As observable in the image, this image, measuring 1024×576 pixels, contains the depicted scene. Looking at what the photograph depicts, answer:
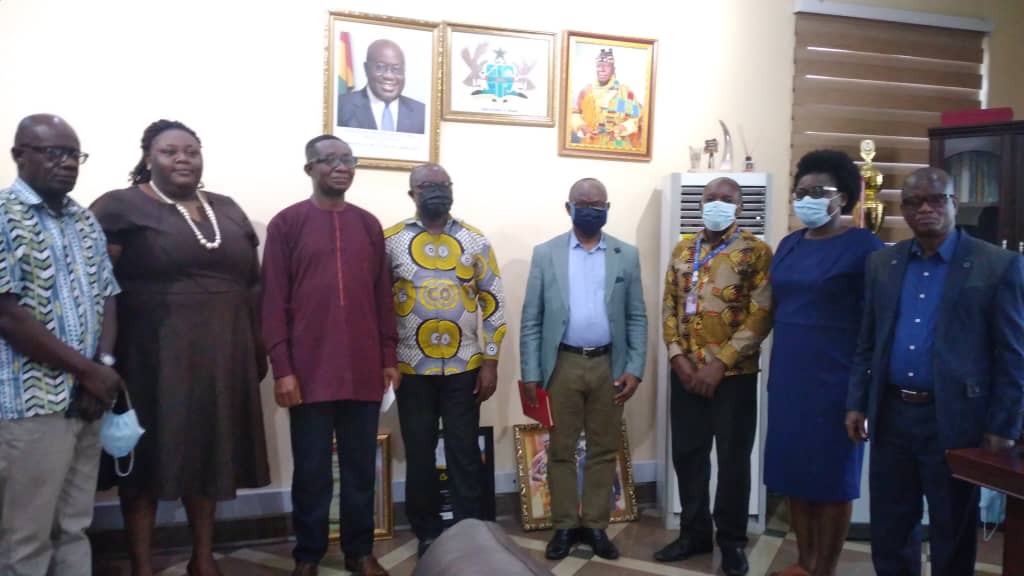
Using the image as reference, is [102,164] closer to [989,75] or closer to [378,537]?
[378,537]

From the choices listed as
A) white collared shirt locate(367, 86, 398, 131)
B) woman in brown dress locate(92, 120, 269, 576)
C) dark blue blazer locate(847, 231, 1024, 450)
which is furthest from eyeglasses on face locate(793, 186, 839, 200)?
woman in brown dress locate(92, 120, 269, 576)

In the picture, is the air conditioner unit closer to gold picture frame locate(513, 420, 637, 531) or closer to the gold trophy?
gold picture frame locate(513, 420, 637, 531)

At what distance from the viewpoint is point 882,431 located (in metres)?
Result: 2.23

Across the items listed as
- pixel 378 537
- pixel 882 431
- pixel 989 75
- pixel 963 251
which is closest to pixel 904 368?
pixel 882 431

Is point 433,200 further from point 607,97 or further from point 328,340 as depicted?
point 607,97

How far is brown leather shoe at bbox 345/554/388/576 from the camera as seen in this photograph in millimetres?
2742

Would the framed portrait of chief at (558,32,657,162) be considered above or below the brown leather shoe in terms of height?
above

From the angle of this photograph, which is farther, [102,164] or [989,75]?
[989,75]

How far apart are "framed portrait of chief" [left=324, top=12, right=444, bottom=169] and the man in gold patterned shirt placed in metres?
1.31

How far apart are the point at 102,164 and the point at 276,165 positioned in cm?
68

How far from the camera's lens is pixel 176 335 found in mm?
2387

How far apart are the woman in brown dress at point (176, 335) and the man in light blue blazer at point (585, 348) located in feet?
3.73

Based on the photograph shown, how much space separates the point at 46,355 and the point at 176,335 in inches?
15.6

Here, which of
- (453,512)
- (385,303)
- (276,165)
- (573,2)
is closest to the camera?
(385,303)
